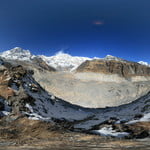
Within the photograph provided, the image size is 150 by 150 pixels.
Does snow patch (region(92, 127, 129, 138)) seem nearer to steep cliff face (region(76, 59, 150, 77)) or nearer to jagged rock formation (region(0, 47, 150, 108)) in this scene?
jagged rock formation (region(0, 47, 150, 108))

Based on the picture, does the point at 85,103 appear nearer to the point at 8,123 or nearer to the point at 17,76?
the point at 17,76

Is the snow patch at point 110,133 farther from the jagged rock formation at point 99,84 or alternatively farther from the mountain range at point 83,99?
the jagged rock formation at point 99,84

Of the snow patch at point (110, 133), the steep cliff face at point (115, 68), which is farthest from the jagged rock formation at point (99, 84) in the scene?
the snow patch at point (110, 133)

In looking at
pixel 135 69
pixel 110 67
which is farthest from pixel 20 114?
pixel 135 69

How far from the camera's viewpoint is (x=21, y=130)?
2206cm

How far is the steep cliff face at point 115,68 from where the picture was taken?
123 m

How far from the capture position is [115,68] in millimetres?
Answer: 126500

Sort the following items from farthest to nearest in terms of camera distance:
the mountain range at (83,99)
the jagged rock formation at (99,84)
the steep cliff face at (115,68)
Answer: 1. the steep cliff face at (115,68)
2. the jagged rock formation at (99,84)
3. the mountain range at (83,99)

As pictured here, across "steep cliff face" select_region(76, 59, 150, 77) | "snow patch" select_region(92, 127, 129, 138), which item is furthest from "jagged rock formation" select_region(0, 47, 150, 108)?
"snow patch" select_region(92, 127, 129, 138)

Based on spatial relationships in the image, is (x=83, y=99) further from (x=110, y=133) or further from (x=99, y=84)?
(x=110, y=133)

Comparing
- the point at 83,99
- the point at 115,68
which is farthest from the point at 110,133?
the point at 115,68

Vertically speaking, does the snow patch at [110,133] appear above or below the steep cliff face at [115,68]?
below

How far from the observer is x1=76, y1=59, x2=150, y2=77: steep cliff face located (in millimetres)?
123037

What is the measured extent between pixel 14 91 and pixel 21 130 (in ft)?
42.0
